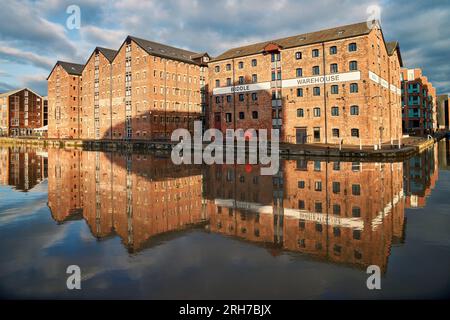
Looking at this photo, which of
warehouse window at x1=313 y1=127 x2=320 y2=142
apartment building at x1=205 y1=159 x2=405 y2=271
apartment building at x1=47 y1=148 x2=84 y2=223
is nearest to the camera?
apartment building at x1=205 y1=159 x2=405 y2=271

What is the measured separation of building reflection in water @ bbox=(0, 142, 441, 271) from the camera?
891 centimetres

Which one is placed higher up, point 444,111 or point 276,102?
point 444,111

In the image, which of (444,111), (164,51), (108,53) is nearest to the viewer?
(164,51)

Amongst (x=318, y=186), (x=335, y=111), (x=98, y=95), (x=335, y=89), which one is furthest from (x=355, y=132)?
(x=98, y=95)

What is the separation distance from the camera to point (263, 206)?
13141 mm

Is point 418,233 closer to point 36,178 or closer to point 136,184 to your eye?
point 136,184

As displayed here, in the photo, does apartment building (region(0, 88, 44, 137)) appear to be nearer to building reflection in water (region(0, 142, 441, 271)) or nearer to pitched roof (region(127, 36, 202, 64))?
pitched roof (region(127, 36, 202, 64))

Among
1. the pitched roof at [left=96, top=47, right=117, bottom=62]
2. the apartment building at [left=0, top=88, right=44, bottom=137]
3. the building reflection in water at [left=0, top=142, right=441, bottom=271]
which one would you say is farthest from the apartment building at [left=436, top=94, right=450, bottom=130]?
the apartment building at [left=0, top=88, right=44, bottom=137]

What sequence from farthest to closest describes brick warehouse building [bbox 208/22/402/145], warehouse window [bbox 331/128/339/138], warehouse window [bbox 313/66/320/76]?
warehouse window [bbox 313/66/320/76] < warehouse window [bbox 331/128/339/138] < brick warehouse building [bbox 208/22/402/145]

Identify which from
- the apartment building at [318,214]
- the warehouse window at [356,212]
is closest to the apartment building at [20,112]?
the apartment building at [318,214]

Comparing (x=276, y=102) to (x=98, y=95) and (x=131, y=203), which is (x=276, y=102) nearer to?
(x=131, y=203)

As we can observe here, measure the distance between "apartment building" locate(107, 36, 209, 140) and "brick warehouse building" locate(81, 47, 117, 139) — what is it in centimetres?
194

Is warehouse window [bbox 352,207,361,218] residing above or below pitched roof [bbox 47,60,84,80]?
below

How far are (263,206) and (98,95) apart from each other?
66.1m
